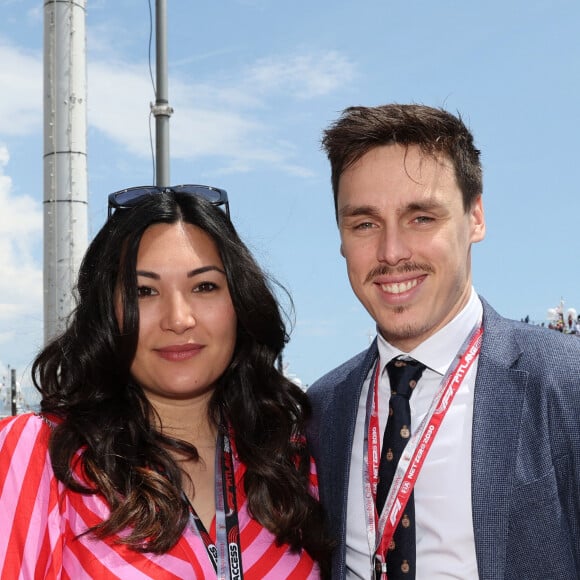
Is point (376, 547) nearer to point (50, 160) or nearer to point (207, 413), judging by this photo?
point (207, 413)

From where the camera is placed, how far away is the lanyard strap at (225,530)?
11.7ft

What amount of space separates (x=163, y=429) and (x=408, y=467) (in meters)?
1.22

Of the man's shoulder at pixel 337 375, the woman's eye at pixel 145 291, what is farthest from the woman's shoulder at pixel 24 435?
the man's shoulder at pixel 337 375

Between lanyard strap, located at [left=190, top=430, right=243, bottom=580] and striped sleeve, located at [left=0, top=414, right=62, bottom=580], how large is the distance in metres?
0.59

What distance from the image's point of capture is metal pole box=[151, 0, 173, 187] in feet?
28.2

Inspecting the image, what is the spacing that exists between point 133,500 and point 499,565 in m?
1.45

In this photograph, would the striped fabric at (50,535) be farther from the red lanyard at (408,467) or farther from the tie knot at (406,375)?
the tie knot at (406,375)

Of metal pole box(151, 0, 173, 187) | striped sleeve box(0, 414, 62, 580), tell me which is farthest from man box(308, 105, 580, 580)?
metal pole box(151, 0, 173, 187)

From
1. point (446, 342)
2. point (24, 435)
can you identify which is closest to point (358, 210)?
point (446, 342)

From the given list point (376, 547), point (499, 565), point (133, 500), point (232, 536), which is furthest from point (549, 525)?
point (133, 500)

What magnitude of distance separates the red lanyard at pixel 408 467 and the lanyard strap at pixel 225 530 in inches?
22.2

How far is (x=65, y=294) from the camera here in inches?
261

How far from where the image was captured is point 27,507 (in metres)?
3.35

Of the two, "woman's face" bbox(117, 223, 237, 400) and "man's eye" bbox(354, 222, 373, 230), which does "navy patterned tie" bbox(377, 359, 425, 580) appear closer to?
"man's eye" bbox(354, 222, 373, 230)
